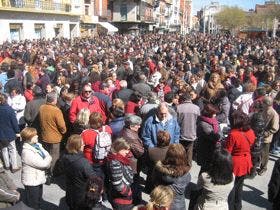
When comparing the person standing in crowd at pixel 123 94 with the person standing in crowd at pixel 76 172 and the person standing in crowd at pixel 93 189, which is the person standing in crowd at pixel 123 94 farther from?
the person standing in crowd at pixel 93 189

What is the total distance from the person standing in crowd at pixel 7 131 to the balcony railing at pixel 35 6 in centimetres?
2347

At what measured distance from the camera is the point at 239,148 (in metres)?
5.47

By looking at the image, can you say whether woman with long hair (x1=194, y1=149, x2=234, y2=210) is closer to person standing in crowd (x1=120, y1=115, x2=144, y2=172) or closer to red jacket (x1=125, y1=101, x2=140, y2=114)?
person standing in crowd (x1=120, y1=115, x2=144, y2=172)

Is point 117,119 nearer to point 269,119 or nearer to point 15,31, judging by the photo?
point 269,119

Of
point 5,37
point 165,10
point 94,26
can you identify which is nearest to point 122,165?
point 5,37

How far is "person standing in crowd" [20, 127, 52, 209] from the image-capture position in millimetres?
5398

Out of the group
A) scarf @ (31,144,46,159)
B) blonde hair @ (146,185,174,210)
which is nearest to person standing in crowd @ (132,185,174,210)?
blonde hair @ (146,185,174,210)

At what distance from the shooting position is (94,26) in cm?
4934

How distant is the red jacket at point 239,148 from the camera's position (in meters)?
5.46

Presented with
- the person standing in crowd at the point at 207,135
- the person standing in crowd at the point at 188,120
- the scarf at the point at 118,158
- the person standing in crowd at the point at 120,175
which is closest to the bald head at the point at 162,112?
the person standing in crowd at the point at 207,135

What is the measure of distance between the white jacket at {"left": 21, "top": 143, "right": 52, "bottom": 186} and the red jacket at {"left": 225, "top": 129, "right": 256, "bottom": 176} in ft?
8.48

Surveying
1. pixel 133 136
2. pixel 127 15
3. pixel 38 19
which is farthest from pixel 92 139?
pixel 127 15

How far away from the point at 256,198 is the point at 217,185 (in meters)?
2.79

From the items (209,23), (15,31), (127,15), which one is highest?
(127,15)
